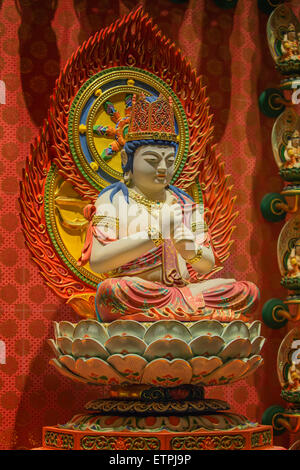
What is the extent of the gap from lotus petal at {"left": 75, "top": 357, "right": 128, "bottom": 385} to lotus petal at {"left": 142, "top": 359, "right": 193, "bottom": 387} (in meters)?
0.12

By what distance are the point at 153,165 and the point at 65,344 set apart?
2.73ft

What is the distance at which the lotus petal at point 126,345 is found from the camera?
350 cm

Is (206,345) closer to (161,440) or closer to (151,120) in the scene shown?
(161,440)

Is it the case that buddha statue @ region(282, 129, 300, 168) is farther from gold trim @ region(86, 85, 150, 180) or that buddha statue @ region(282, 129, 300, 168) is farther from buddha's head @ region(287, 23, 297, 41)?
gold trim @ region(86, 85, 150, 180)

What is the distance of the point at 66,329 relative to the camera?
3.75m

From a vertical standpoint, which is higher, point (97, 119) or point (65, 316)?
point (97, 119)

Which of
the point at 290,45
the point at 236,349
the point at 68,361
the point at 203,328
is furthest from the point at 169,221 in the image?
the point at 290,45

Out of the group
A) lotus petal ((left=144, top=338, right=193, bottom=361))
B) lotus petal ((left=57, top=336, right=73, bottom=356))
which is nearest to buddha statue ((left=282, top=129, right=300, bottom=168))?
lotus petal ((left=144, top=338, right=193, bottom=361))

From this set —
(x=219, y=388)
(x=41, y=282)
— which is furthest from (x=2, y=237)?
(x=219, y=388)

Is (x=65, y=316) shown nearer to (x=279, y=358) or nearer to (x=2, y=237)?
(x=2, y=237)

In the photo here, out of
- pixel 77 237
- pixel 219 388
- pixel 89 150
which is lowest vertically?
pixel 219 388

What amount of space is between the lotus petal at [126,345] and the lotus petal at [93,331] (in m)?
0.05

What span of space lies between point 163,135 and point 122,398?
1.10 meters

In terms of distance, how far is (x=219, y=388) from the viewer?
183 inches
